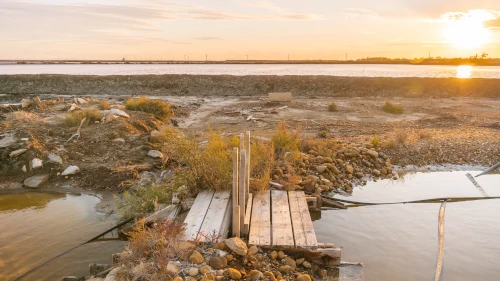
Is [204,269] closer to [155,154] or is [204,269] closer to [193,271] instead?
[193,271]

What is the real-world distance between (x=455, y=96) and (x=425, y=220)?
23.4 metres

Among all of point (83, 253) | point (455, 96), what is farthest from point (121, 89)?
point (83, 253)

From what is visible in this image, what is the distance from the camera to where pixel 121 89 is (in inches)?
1278

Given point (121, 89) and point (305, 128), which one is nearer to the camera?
point (305, 128)

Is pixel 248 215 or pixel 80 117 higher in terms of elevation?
pixel 80 117

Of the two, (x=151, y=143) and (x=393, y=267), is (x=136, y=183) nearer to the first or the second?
(x=151, y=143)

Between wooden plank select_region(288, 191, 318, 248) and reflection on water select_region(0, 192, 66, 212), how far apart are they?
16.3 ft

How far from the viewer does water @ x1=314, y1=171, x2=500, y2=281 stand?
5.66 m

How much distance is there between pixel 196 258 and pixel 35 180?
5.97m

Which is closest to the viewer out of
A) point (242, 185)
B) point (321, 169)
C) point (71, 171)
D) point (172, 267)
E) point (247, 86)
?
point (172, 267)

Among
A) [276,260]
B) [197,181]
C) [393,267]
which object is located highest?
[197,181]

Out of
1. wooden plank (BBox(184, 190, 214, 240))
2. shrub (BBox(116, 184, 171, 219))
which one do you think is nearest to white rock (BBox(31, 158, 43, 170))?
shrub (BBox(116, 184, 171, 219))

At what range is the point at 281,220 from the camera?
5988mm

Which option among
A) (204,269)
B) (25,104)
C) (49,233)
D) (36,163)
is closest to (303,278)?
(204,269)
